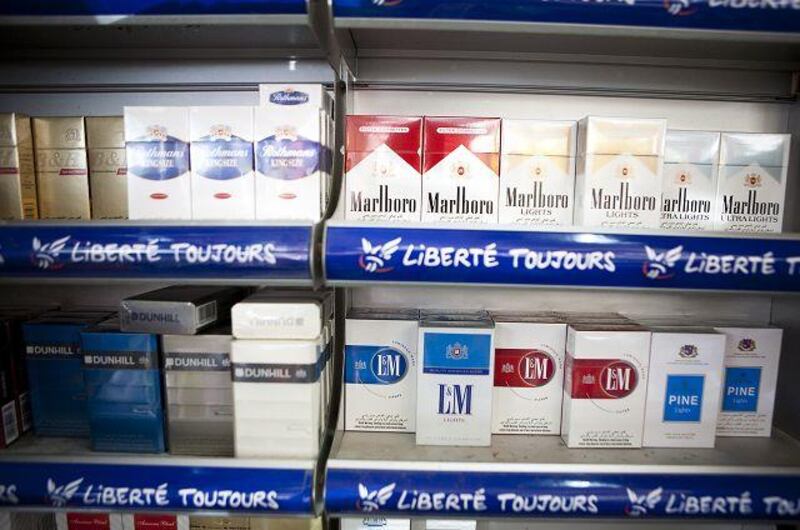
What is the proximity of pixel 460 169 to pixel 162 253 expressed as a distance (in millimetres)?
642

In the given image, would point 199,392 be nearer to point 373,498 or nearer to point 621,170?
Result: point 373,498

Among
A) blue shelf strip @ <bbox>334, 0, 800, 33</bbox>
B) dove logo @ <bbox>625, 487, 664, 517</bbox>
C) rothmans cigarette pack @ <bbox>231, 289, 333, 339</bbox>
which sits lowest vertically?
dove logo @ <bbox>625, 487, 664, 517</bbox>

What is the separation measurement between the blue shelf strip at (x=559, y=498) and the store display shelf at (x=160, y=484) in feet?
0.29

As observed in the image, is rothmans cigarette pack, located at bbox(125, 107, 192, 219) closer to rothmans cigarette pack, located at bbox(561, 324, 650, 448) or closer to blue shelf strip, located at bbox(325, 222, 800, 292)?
blue shelf strip, located at bbox(325, 222, 800, 292)

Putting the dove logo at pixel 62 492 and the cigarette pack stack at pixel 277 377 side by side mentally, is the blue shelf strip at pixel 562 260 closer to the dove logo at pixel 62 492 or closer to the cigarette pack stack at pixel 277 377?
the cigarette pack stack at pixel 277 377

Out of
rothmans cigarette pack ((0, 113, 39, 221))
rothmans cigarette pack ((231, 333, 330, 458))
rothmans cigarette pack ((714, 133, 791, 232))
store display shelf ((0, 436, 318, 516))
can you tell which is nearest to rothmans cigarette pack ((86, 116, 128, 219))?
rothmans cigarette pack ((0, 113, 39, 221))

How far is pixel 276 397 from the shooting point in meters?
1.03

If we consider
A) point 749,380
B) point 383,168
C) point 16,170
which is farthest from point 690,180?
point 16,170

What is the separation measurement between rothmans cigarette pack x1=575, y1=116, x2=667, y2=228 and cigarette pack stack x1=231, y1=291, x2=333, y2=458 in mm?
650

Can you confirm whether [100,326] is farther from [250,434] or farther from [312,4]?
[312,4]

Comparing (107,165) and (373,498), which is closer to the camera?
(373,498)

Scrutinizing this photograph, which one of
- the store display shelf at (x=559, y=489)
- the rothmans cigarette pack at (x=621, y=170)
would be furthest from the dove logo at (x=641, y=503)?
the rothmans cigarette pack at (x=621, y=170)

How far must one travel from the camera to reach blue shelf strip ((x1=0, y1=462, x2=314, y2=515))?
97 cm

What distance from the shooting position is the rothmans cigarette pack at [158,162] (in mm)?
1007
